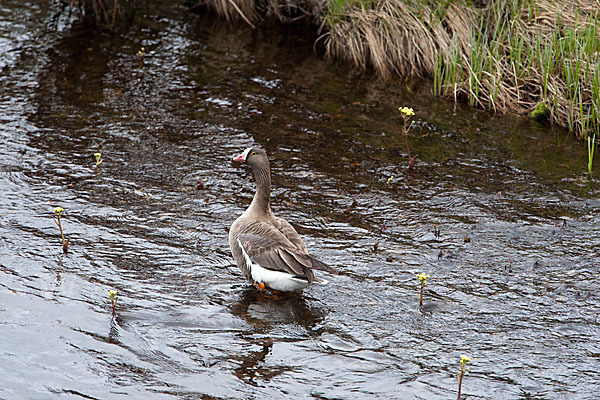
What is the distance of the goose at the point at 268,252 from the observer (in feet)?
21.4

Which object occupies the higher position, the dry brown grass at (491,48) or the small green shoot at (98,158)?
the dry brown grass at (491,48)

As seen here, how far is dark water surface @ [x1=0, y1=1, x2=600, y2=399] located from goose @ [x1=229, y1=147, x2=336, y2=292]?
0.28m

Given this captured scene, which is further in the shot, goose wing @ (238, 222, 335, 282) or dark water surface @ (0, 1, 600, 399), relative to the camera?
goose wing @ (238, 222, 335, 282)

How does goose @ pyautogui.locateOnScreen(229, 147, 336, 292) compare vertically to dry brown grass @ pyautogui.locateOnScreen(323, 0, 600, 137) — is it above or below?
below

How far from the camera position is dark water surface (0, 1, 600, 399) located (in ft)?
18.6

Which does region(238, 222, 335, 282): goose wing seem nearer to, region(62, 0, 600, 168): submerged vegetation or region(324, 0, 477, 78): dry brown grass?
region(62, 0, 600, 168): submerged vegetation

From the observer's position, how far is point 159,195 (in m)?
8.93

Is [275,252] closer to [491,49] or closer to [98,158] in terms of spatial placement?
[98,158]

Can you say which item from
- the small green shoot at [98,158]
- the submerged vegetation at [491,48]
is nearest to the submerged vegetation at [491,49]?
the submerged vegetation at [491,48]

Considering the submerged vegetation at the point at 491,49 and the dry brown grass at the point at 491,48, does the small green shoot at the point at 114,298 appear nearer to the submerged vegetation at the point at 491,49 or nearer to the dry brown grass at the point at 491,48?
the submerged vegetation at the point at 491,49

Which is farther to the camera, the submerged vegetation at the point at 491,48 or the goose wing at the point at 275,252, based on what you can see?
the submerged vegetation at the point at 491,48

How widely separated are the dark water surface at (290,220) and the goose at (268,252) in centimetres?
28

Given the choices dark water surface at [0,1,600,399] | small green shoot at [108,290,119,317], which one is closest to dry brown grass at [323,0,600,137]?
dark water surface at [0,1,600,399]

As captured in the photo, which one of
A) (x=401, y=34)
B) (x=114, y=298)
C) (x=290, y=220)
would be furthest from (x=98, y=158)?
(x=401, y=34)
